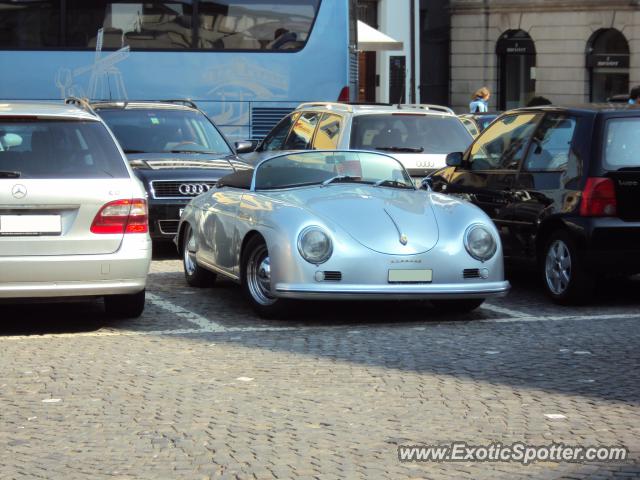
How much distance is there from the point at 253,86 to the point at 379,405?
46.0 feet

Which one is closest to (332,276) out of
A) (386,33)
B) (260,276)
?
(260,276)

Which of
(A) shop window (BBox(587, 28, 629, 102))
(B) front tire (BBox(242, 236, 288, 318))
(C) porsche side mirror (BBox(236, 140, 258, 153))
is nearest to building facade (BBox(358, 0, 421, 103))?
(A) shop window (BBox(587, 28, 629, 102))

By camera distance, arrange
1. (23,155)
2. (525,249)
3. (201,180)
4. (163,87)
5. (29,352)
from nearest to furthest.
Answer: (29,352) → (23,155) → (525,249) → (201,180) → (163,87)

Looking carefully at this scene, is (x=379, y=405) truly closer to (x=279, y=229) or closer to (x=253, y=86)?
(x=279, y=229)

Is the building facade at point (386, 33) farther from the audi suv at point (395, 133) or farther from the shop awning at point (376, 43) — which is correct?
the audi suv at point (395, 133)

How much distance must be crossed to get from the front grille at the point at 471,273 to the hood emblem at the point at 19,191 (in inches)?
123

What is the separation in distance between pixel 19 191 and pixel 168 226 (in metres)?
5.63

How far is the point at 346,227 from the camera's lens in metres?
9.62

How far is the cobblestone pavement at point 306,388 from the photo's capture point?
5773mm

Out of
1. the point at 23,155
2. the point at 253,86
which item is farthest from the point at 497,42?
the point at 23,155

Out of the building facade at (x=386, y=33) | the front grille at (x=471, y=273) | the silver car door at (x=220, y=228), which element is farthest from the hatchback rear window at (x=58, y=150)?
the building facade at (x=386, y=33)

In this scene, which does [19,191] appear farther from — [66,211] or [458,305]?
[458,305]

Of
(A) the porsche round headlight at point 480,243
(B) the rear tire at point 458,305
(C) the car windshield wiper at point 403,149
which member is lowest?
(B) the rear tire at point 458,305

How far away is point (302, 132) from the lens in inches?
626
